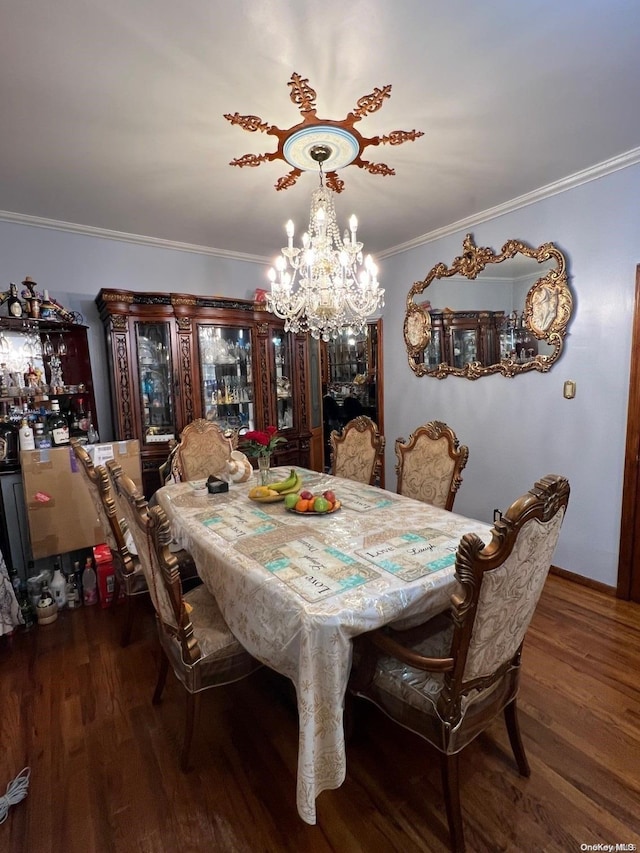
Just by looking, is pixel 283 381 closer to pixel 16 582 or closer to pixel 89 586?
pixel 89 586

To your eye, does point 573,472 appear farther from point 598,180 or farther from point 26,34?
point 26,34

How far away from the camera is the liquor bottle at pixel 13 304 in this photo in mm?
2764

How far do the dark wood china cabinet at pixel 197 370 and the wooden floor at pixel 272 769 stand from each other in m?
1.67

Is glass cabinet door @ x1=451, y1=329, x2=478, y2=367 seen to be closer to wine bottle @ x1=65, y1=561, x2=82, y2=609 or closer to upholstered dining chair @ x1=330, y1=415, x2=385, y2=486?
upholstered dining chair @ x1=330, y1=415, x2=385, y2=486

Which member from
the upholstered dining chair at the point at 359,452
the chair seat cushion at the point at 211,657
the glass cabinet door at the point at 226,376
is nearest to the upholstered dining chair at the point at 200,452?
the glass cabinet door at the point at 226,376

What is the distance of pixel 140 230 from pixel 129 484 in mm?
2550

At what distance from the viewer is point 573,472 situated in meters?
2.80

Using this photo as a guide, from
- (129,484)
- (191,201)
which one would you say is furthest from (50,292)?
(129,484)

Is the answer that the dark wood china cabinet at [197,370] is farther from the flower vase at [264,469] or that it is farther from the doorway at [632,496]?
the doorway at [632,496]

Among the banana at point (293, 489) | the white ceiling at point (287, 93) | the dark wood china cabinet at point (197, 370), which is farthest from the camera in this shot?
the dark wood china cabinet at point (197, 370)

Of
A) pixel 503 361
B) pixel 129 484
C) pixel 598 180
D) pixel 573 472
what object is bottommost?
pixel 573 472

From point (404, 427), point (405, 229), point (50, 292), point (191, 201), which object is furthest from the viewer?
point (404, 427)

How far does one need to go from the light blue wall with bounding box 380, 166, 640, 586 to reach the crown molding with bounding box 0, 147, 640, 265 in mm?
45

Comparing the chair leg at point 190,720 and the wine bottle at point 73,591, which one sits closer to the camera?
the chair leg at point 190,720
